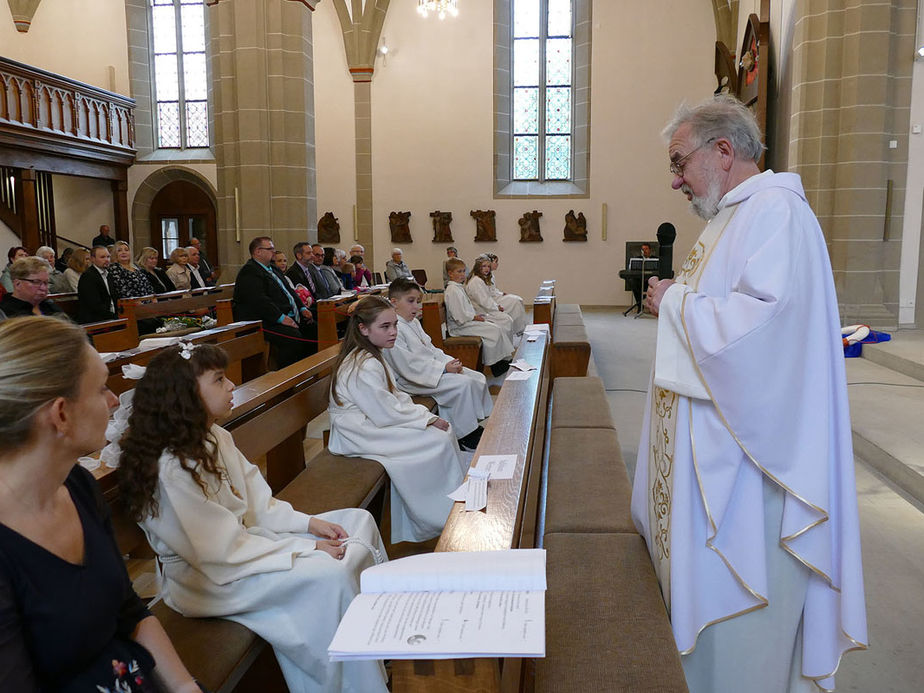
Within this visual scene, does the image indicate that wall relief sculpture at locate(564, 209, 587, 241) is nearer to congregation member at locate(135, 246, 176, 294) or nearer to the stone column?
the stone column

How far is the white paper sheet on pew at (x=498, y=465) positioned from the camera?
254 cm

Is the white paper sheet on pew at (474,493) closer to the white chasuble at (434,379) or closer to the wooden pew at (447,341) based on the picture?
the white chasuble at (434,379)

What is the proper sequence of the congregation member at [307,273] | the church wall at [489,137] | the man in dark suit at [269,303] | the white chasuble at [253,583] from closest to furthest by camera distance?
the white chasuble at [253,583] < the man in dark suit at [269,303] < the congregation member at [307,273] < the church wall at [489,137]

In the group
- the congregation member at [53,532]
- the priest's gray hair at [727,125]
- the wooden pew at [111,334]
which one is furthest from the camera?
the wooden pew at [111,334]

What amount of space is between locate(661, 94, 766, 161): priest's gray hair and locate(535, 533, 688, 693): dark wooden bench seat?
1.18m

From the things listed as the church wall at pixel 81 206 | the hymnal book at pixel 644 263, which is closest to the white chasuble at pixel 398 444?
the hymnal book at pixel 644 263

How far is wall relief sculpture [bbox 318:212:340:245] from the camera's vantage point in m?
15.2

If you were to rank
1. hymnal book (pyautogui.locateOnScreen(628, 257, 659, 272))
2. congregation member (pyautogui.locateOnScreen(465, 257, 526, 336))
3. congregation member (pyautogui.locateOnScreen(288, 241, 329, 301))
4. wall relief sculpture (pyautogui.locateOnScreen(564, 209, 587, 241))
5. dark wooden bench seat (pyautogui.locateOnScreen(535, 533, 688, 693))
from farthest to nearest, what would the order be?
1. wall relief sculpture (pyautogui.locateOnScreen(564, 209, 587, 241))
2. hymnal book (pyautogui.locateOnScreen(628, 257, 659, 272))
3. congregation member (pyautogui.locateOnScreen(465, 257, 526, 336))
4. congregation member (pyautogui.locateOnScreen(288, 241, 329, 301))
5. dark wooden bench seat (pyautogui.locateOnScreen(535, 533, 688, 693))

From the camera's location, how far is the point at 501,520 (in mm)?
2102

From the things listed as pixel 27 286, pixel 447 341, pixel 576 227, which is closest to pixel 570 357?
pixel 447 341

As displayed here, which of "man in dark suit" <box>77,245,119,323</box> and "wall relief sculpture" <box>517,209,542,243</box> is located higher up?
"wall relief sculpture" <box>517,209,542,243</box>

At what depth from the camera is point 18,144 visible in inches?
466

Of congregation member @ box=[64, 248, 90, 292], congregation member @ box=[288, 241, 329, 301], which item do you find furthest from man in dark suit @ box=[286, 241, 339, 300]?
congregation member @ box=[64, 248, 90, 292]

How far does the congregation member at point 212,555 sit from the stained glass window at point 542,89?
1361 centimetres
